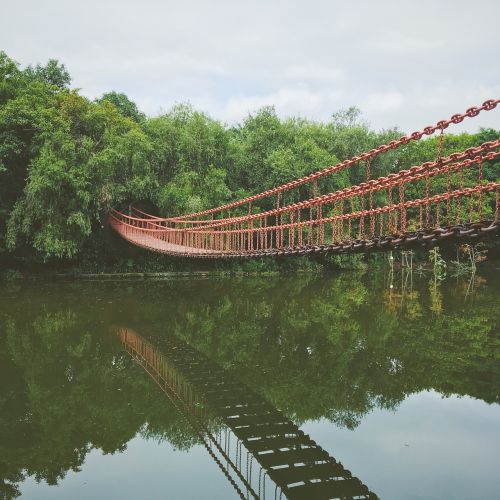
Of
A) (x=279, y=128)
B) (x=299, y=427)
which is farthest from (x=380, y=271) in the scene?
(x=299, y=427)

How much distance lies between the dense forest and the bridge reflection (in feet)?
22.2

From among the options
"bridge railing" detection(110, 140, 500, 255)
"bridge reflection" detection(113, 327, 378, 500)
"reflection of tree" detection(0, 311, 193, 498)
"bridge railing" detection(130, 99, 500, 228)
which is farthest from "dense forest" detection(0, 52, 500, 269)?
"bridge reflection" detection(113, 327, 378, 500)

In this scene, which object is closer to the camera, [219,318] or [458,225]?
[458,225]

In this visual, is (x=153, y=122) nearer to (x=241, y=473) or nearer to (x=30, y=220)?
(x=30, y=220)

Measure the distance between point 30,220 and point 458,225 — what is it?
33.0ft

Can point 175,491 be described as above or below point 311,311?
below

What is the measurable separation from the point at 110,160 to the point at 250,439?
8.84m

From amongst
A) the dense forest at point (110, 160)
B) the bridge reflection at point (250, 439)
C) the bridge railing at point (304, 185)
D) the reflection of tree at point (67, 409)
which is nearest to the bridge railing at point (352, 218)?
the bridge railing at point (304, 185)

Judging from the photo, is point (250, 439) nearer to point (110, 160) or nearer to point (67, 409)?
point (67, 409)

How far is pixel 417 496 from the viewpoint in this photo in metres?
2.83

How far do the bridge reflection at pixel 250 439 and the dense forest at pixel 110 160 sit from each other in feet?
22.2

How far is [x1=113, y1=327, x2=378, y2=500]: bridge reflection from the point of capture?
9.36 feet

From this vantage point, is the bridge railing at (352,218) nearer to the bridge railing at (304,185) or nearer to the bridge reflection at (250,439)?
the bridge railing at (304,185)

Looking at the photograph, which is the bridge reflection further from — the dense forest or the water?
the dense forest
